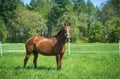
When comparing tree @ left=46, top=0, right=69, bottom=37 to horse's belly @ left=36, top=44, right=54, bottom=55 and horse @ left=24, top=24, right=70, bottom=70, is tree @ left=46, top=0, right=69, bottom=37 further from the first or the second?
horse's belly @ left=36, top=44, right=54, bottom=55

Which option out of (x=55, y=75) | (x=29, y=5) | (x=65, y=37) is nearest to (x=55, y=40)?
(x=65, y=37)

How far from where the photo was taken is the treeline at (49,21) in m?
47.0

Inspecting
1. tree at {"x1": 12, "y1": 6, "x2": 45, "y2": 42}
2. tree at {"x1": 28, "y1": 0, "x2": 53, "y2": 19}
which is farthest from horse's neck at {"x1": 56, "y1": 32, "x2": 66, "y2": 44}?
tree at {"x1": 28, "y1": 0, "x2": 53, "y2": 19}

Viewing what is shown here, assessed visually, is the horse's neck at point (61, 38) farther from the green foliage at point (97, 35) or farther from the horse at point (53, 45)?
the green foliage at point (97, 35)

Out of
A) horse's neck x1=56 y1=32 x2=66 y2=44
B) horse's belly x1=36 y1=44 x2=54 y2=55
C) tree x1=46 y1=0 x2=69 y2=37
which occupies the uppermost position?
tree x1=46 y1=0 x2=69 y2=37

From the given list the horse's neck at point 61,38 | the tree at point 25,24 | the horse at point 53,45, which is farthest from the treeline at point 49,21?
the horse's neck at point 61,38

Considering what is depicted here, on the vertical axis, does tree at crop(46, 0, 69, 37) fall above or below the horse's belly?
above

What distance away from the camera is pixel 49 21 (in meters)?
62.2

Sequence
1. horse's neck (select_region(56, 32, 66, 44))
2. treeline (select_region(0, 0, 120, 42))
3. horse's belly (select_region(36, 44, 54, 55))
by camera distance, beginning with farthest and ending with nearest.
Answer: treeline (select_region(0, 0, 120, 42)) → horse's belly (select_region(36, 44, 54, 55)) → horse's neck (select_region(56, 32, 66, 44))

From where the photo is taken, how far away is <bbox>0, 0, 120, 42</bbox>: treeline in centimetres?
4703

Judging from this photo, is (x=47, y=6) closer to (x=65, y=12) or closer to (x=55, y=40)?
(x=65, y=12)

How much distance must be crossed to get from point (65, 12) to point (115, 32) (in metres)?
16.5

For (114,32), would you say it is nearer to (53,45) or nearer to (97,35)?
(97,35)

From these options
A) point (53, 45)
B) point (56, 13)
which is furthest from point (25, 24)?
point (53, 45)
